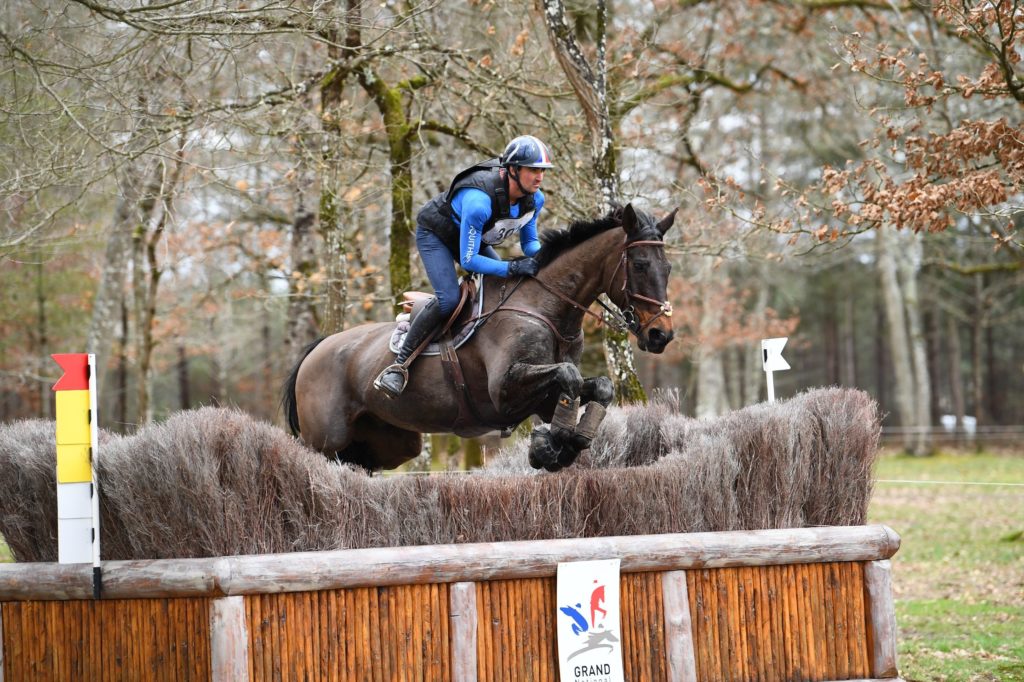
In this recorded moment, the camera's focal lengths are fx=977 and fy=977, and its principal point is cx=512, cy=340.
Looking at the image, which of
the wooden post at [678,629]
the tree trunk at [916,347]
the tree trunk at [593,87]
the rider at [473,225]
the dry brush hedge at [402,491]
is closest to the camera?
the dry brush hedge at [402,491]

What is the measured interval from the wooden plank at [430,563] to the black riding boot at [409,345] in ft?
4.95

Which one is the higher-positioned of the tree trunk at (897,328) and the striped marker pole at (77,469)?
the tree trunk at (897,328)

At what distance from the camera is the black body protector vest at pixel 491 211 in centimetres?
608

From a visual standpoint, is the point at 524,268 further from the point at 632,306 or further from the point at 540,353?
the point at 632,306

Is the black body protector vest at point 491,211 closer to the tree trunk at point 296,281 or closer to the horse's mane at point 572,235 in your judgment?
the horse's mane at point 572,235

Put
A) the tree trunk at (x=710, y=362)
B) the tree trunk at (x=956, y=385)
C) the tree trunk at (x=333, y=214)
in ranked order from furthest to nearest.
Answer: the tree trunk at (x=956, y=385) → the tree trunk at (x=710, y=362) → the tree trunk at (x=333, y=214)

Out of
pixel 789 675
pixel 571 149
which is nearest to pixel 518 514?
pixel 789 675

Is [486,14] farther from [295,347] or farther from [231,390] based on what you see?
[231,390]

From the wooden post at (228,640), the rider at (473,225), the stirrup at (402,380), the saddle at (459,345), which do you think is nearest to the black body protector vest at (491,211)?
the rider at (473,225)

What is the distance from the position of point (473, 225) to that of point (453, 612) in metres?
2.32

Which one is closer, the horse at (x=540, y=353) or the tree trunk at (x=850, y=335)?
the horse at (x=540, y=353)

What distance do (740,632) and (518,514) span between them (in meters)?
1.39

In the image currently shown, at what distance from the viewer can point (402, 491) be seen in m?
5.14

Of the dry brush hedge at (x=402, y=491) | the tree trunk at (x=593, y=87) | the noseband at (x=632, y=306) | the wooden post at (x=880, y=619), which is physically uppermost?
the tree trunk at (x=593, y=87)
